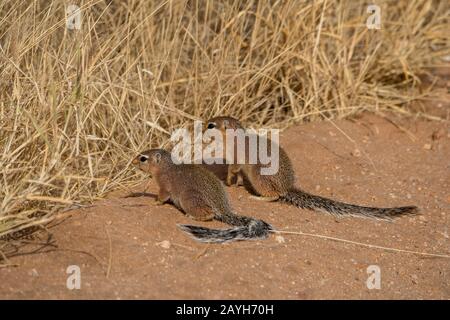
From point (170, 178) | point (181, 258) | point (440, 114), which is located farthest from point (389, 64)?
point (181, 258)

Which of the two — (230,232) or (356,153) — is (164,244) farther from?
(356,153)

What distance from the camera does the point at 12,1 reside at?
5848mm

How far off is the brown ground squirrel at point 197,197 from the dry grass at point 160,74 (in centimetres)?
33

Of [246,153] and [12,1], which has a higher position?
[12,1]

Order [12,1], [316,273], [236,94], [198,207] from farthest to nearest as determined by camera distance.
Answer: [236,94] → [12,1] → [198,207] → [316,273]

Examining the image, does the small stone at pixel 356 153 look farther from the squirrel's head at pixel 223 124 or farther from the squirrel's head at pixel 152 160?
the squirrel's head at pixel 152 160

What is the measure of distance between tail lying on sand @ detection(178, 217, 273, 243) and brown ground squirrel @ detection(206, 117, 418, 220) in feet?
2.02

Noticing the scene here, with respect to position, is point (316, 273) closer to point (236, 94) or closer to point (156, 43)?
point (236, 94)

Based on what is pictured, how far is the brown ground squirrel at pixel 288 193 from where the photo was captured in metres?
5.68

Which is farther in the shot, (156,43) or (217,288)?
(156,43)

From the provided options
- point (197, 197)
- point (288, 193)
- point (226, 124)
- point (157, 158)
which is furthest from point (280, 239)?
point (226, 124)

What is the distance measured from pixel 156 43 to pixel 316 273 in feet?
9.45

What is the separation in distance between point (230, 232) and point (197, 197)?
373mm

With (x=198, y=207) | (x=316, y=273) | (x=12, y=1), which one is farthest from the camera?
(x=12, y=1)
